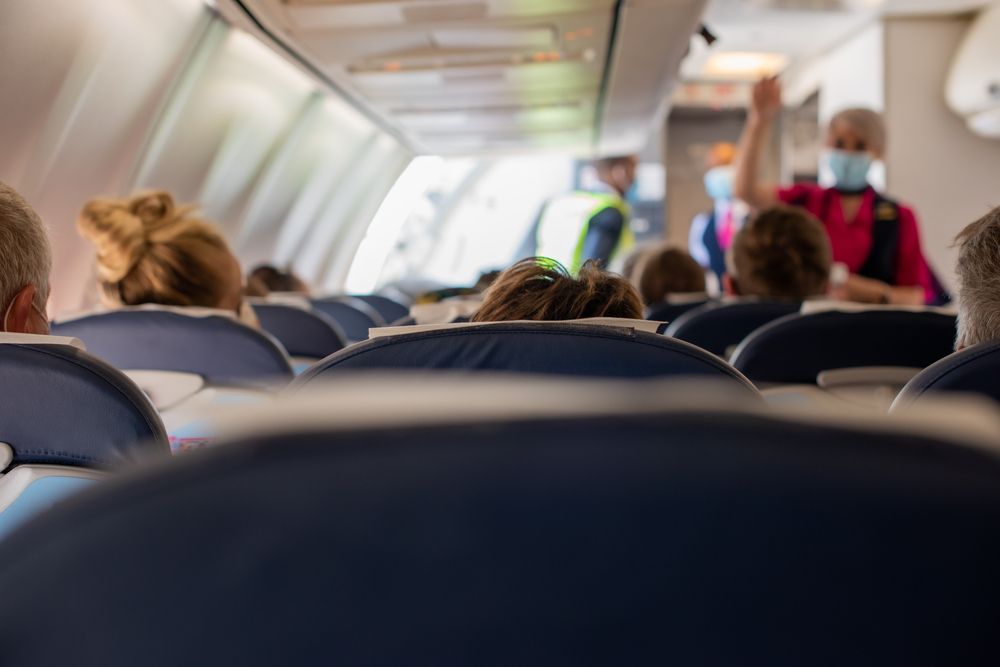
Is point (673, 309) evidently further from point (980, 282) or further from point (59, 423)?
point (59, 423)

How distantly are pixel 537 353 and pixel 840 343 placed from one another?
1.23 metres

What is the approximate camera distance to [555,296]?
5.29ft

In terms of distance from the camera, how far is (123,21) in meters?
4.42

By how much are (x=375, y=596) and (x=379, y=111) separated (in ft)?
22.2

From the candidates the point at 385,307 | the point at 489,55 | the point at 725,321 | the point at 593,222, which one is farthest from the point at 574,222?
the point at 725,321

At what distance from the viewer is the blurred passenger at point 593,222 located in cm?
684

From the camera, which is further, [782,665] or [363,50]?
[363,50]

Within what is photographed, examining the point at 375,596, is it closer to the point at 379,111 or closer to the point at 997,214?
the point at 997,214

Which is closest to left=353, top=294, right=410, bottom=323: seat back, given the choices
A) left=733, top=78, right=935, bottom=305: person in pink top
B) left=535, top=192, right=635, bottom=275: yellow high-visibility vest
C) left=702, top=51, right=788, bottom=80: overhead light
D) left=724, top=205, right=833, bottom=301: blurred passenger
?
left=535, top=192, right=635, bottom=275: yellow high-visibility vest

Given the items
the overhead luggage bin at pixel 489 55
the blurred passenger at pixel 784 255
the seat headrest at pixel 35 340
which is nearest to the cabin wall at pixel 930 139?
the overhead luggage bin at pixel 489 55

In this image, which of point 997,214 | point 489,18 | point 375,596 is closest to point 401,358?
point 375,596

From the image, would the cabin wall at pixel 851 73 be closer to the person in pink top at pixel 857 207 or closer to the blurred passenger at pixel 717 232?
the blurred passenger at pixel 717 232

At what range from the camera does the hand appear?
13.5 feet

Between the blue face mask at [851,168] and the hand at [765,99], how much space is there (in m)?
0.50
